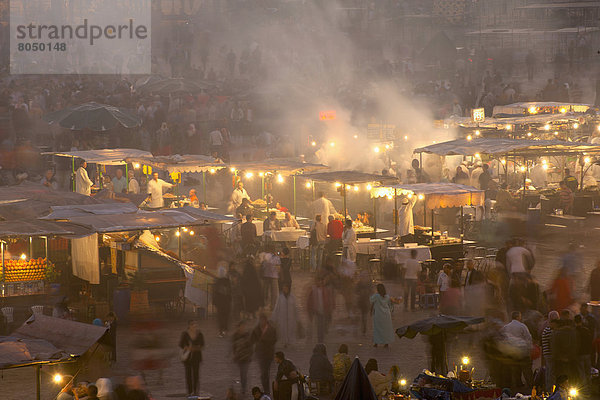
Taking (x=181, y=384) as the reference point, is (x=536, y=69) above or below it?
above

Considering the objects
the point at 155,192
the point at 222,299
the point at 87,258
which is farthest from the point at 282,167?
the point at 222,299

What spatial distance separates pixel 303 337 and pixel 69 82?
104 ft

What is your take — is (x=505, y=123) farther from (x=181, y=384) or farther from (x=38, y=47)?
(x=38, y=47)

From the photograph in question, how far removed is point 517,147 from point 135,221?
35.2ft

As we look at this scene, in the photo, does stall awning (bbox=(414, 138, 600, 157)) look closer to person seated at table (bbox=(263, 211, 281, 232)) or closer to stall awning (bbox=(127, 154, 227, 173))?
stall awning (bbox=(127, 154, 227, 173))

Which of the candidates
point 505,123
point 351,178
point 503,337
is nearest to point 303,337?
point 503,337

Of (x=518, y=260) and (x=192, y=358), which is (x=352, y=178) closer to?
(x=518, y=260)

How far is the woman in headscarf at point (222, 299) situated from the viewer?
48.1ft

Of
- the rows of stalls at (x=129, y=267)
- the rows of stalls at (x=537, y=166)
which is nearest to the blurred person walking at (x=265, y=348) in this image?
the rows of stalls at (x=129, y=267)

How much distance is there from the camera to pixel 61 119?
1022 inches

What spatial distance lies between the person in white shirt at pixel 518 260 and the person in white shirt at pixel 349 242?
11.3 feet

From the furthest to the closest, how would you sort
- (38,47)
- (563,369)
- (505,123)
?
(38,47) < (505,123) < (563,369)

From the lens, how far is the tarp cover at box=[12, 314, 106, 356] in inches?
411

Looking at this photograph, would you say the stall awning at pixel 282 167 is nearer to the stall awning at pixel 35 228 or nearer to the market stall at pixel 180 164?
the market stall at pixel 180 164
